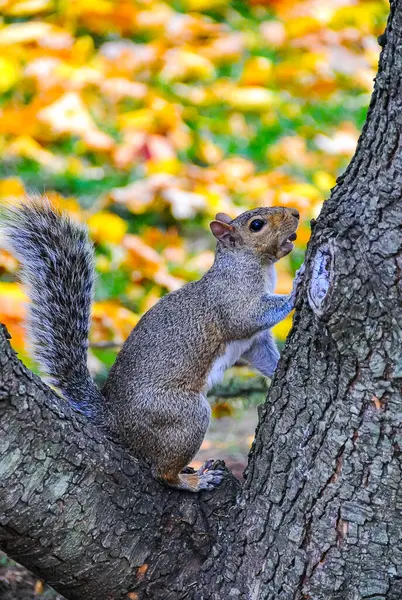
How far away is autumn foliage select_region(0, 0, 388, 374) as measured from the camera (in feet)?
13.0

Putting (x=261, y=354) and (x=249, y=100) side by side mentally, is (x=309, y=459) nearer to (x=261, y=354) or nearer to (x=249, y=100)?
(x=261, y=354)

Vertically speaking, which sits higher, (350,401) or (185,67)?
(185,67)

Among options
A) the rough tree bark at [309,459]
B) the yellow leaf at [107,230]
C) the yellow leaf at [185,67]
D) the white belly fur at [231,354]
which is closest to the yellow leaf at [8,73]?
the yellow leaf at [185,67]

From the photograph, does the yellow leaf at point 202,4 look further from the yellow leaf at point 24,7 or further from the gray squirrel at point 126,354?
the gray squirrel at point 126,354

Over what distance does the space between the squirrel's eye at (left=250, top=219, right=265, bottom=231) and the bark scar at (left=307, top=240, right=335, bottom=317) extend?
0.86 meters

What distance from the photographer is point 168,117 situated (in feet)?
15.0

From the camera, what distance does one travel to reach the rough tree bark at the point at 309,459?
1.67 metres

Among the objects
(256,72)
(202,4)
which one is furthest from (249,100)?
(202,4)

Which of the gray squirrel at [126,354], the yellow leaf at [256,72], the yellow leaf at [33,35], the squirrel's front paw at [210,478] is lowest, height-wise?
the squirrel's front paw at [210,478]

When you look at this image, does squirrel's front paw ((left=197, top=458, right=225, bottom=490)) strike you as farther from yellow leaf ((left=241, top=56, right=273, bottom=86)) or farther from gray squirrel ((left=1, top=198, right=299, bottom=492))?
yellow leaf ((left=241, top=56, right=273, bottom=86))

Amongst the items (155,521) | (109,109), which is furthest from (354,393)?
(109,109)

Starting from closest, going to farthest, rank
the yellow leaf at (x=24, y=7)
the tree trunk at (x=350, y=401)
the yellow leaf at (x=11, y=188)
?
the tree trunk at (x=350, y=401) < the yellow leaf at (x=11, y=188) < the yellow leaf at (x=24, y=7)

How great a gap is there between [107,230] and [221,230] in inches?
53.5

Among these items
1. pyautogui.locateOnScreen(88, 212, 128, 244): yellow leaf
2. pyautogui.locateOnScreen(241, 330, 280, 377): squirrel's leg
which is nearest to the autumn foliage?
pyautogui.locateOnScreen(88, 212, 128, 244): yellow leaf
